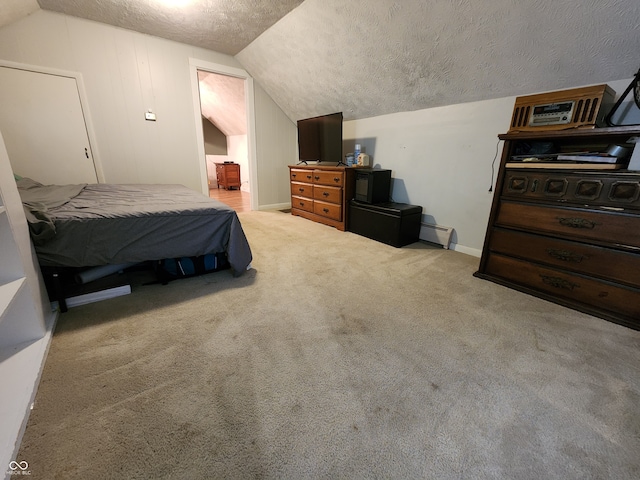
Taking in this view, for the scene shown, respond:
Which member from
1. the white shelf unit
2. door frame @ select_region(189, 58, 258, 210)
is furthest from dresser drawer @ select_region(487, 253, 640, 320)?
door frame @ select_region(189, 58, 258, 210)

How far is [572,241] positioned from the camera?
65.8 inches

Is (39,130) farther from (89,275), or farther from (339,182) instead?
(339,182)

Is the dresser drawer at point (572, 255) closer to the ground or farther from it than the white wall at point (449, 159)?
closer to the ground

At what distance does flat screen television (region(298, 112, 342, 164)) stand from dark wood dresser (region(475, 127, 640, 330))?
1.99 metres

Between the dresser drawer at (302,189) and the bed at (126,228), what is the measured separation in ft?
6.05

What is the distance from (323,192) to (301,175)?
60cm

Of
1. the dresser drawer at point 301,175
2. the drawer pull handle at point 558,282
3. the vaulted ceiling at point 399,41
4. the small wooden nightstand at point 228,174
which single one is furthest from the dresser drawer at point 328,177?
the small wooden nightstand at point 228,174

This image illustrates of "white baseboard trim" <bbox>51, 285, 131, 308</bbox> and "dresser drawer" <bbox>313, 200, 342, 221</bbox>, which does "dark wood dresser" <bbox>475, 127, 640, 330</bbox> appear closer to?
"dresser drawer" <bbox>313, 200, 342, 221</bbox>

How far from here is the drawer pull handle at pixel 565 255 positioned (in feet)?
5.44

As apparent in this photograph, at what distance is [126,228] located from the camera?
1633 mm

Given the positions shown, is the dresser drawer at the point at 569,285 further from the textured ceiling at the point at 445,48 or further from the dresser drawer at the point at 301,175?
the dresser drawer at the point at 301,175

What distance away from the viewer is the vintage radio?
156cm

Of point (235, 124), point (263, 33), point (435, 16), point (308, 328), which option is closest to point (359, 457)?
point (308, 328)

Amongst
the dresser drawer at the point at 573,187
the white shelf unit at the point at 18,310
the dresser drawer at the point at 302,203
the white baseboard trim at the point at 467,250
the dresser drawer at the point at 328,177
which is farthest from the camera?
the dresser drawer at the point at 302,203
